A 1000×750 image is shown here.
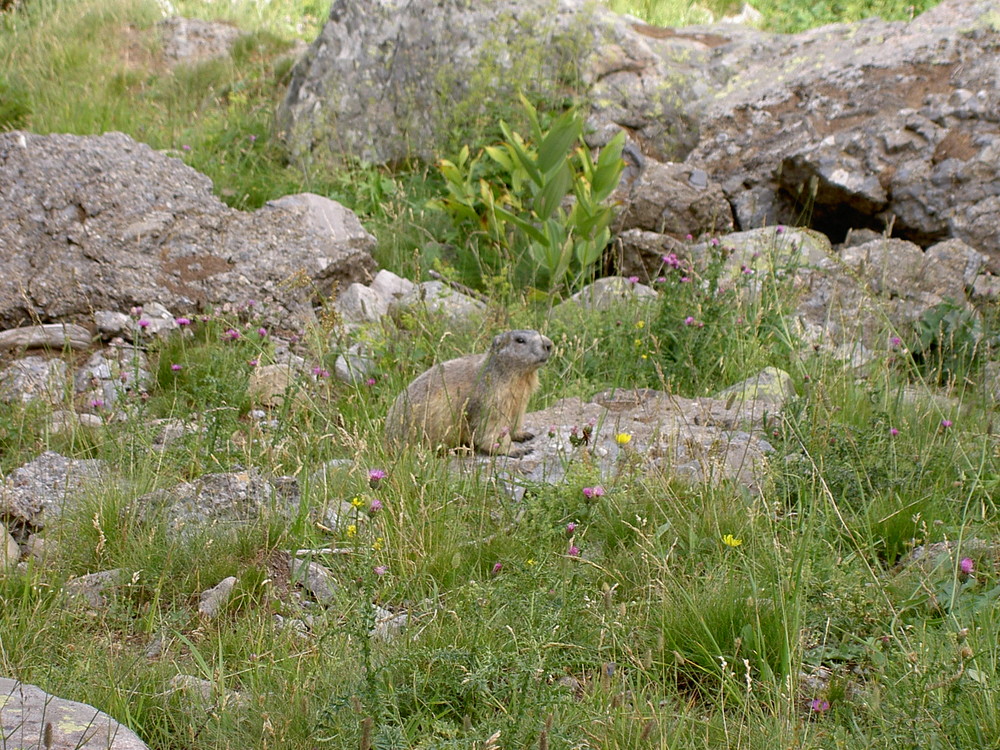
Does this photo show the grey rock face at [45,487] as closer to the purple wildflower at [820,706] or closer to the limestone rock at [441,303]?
the limestone rock at [441,303]

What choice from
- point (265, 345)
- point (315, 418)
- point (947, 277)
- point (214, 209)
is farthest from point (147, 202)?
point (947, 277)

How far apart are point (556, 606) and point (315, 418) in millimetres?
2386

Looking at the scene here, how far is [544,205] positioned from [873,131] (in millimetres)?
2978

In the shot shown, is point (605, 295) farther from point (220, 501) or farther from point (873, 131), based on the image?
point (220, 501)

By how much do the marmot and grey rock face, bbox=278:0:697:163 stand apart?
14.1 ft

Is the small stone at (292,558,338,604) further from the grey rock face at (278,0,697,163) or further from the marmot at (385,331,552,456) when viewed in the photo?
the grey rock face at (278,0,697,163)

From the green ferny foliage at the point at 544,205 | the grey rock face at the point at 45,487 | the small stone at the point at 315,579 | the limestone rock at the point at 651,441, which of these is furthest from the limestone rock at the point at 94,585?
the green ferny foliage at the point at 544,205

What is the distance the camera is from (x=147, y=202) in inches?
275

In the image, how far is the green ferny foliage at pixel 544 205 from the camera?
6.96 m

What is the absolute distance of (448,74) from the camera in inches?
349

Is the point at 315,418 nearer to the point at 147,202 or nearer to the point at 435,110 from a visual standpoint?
the point at 147,202

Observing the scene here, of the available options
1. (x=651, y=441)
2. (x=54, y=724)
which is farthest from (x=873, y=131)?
(x=54, y=724)

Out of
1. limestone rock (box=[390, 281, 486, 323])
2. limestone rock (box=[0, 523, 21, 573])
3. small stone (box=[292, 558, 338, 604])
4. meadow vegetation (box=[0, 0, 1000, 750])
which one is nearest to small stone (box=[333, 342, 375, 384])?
meadow vegetation (box=[0, 0, 1000, 750])

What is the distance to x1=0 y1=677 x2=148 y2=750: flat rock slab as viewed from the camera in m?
2.28
